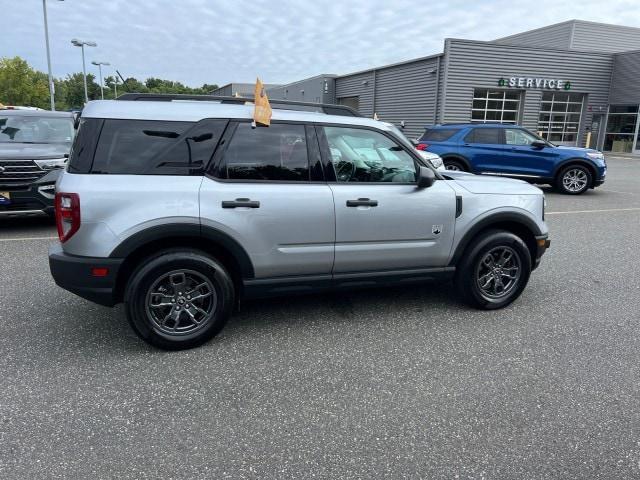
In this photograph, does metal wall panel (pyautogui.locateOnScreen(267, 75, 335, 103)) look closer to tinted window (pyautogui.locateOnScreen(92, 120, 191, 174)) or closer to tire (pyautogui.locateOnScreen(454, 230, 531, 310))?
tire (pyautogui.locateOnScreen(454, 230, 531, 310))

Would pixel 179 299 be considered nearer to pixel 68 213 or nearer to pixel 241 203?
pixel 241 203

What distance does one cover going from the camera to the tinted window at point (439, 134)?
43.3 feet

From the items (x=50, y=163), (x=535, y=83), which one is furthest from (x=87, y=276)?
(x=535, y=83)

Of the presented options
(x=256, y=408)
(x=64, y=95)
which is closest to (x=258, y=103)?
(x=256, y=408)

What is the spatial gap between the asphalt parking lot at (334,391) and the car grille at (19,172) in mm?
2907

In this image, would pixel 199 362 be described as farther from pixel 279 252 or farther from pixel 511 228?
pixel 511 228

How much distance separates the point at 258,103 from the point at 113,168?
1.19 meters

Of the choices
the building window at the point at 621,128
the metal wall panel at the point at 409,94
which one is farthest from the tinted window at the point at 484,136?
the building window at the point at 621,128

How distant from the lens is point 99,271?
3.42 meters

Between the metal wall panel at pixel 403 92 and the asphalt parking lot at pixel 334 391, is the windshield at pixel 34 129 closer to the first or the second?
the asphalt parking lot at pixel 334 391

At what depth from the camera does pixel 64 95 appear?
89.7 meters

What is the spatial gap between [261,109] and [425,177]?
1.46 metres

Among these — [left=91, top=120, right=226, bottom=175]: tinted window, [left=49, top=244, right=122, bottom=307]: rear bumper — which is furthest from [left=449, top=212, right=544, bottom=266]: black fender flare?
[left=49, top=244, right=122, bottom=307]: rear bumper

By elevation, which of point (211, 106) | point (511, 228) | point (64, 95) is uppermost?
point (64, 95)
